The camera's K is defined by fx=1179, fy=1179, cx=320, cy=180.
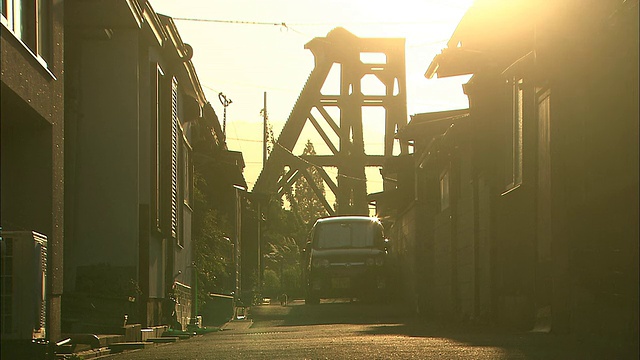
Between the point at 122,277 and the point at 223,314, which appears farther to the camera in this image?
the point at 223,314

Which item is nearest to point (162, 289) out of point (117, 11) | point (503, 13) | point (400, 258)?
point (117, 11)

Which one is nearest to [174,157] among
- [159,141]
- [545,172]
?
[159,141]

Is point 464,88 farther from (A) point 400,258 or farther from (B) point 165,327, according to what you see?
(A) point 400,258

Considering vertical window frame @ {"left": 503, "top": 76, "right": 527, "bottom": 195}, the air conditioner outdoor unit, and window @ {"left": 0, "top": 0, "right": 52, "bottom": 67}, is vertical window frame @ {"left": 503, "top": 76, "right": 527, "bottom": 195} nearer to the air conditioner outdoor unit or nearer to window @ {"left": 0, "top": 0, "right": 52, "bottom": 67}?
window @ {"left": 0, "top": 0, "right": 52, "bottom": 67}

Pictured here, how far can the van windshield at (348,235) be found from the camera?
98.2 feet

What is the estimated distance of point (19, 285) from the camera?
792cm

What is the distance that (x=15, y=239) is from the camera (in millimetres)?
7934

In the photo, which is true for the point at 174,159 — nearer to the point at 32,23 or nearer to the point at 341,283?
the point at 32,23

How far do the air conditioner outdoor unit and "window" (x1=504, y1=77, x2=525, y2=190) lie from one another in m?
8.27

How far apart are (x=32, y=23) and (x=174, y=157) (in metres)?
8.35

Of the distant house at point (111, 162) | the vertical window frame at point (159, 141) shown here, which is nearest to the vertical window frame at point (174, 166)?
the vertical window frame at point (159, 141)

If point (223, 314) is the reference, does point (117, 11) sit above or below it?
above

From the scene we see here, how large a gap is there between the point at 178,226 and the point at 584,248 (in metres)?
9.87

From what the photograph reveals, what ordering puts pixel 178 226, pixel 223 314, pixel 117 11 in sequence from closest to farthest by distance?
pixel 117 11, pixel 178 226, pixel 223 314
